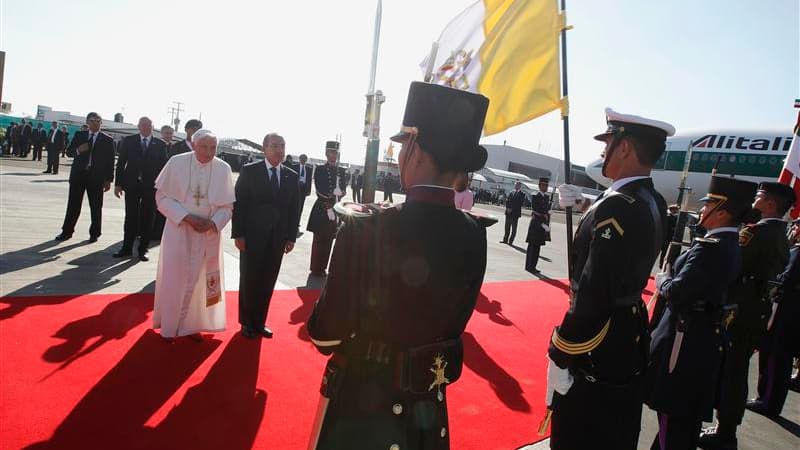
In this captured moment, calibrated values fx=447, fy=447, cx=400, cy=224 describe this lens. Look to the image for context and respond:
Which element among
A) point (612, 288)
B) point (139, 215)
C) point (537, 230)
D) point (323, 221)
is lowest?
point (139, 215)

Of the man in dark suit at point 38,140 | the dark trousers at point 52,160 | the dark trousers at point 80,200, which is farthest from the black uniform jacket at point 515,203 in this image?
the man in dark suit at point 38,140

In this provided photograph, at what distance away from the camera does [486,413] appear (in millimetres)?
3621

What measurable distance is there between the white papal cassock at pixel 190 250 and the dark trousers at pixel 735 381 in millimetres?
4271

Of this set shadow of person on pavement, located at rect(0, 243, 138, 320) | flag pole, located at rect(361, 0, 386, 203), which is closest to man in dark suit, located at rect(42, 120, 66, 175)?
shadow of person on pavement, located at rect(0, 243, 138, 320)

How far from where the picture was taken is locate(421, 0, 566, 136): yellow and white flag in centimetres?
304

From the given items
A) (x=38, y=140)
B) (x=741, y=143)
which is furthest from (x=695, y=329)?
(x=38, y=140)

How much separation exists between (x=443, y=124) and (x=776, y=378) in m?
4.91

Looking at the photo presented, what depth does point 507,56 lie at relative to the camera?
3.21m

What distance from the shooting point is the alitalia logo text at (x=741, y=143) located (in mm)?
15164

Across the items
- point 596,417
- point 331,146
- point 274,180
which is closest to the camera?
point 596,417

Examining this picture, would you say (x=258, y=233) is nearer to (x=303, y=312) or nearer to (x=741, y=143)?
(x=303, y=312)

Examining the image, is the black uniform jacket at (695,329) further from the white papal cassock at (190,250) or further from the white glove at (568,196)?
the white papal cassock at (190,250)

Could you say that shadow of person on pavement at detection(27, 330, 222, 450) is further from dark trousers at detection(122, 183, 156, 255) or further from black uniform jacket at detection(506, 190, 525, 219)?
black uniform jacket at detection(506, 190, 525, 219)

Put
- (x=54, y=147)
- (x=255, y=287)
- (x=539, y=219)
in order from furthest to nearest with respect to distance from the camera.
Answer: (x=54, y=147), (x=539, y=219), (x=255, y=287)
